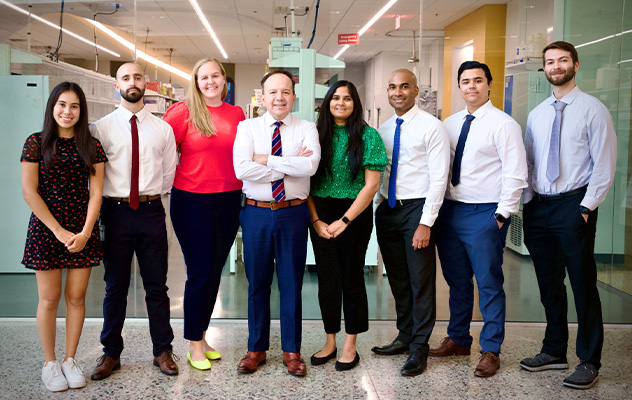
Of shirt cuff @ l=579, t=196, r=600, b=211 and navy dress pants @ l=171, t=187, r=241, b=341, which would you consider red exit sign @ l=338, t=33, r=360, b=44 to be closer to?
navy dress pants @ l=171, t=187, r=241, b=341

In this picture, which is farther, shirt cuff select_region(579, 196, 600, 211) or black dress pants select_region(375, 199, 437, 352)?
black dress pants select_region(375, 199, 437, 352)

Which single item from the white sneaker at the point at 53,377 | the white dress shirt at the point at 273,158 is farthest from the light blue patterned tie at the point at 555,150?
the white sneaker at the point at 53,377

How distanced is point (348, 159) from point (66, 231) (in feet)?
4.80

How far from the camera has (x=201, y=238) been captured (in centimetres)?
308

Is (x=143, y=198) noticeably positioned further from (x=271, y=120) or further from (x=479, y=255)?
(x=479, y=255)

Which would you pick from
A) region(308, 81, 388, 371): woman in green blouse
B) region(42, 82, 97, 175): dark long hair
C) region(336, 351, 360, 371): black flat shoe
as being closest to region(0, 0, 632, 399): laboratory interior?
region(336, 351, 360, 371): black flat shoe

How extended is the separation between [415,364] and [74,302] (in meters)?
1.84

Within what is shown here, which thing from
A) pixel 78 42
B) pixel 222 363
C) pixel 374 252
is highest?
pixel 78 42

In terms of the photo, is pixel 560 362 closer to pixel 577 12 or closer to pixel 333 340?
pixel 333 340

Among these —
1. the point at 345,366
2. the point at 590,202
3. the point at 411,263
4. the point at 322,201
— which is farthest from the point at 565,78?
the point at 345,366

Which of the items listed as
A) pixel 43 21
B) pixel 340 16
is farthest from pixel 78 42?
pixel 340 16

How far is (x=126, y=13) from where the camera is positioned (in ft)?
13.1

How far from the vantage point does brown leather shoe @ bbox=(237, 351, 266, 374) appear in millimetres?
3082

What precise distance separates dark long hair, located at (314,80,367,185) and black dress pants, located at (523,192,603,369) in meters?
1.05
